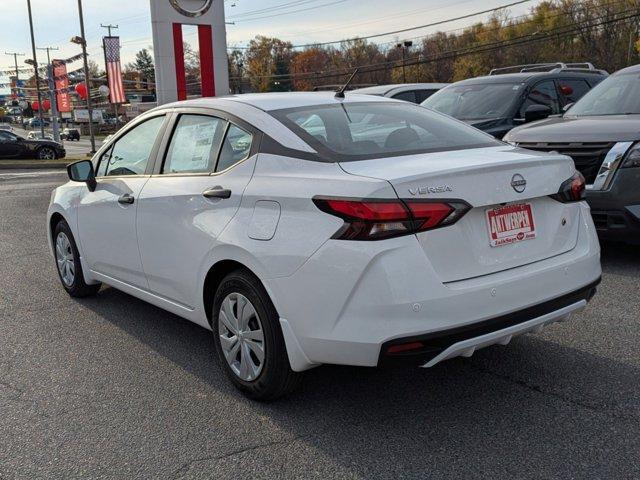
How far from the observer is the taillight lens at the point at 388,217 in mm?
2766

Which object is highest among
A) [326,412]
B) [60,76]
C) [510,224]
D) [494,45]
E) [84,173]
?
[494,45]

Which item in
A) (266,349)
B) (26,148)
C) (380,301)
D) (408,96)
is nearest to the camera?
(380,301)

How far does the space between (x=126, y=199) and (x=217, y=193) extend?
1158 millimetres

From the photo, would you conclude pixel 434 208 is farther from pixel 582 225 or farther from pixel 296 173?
pixel 582 225

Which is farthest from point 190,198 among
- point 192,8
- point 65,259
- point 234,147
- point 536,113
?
point 192,8

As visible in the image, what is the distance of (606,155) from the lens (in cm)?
576

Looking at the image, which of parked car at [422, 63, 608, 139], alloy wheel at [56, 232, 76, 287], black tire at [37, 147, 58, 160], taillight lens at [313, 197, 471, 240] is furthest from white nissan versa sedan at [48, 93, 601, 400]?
black tire at [37, 147, 58, 160]

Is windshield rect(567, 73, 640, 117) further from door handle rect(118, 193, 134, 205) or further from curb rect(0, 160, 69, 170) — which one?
curb rect(0, 160, 69, 170)

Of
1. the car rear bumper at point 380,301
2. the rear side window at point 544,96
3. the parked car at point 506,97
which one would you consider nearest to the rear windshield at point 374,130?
the car rear bumper at point 380,301

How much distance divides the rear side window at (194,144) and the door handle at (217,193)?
199 mm

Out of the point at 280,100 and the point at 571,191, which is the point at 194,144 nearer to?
the point at 280,100

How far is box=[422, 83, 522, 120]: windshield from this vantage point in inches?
355

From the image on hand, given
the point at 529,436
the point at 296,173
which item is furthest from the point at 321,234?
the point at 529,436

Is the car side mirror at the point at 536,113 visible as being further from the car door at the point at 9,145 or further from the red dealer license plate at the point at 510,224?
the car door at the point at 9,145
